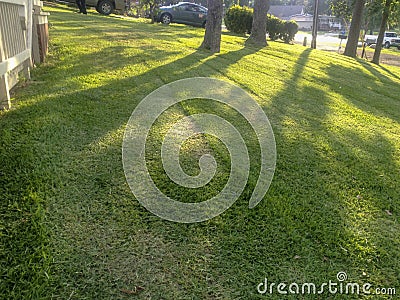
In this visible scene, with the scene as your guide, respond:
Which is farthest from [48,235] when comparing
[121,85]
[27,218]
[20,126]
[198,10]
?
[198,10]

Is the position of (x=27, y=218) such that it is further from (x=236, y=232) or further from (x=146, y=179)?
(x=236, y=232)

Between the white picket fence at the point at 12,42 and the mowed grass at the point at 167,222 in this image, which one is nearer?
the mowed grass at the point at 167,222

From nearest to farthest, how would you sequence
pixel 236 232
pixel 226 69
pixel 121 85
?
pixel 236 232 → pixel 121 85 → pixel 226 69

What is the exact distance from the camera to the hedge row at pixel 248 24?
684 inches

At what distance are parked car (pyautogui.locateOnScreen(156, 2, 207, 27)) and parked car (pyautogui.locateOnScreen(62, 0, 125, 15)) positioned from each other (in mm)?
2056

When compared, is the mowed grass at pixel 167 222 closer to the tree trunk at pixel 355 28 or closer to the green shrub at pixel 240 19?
the tree trunk at pixel 355 28

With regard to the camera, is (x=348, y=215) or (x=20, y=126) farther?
(x=20, y=126)

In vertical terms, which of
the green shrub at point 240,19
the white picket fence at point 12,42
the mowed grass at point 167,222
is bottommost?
the mowed grass at point 167,222

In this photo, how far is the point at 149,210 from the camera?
2.09m

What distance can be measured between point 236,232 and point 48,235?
3.44 feet

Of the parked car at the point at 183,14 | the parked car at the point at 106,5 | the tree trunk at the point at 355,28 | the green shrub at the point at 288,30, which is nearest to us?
the tree trunk at the point at 355,28

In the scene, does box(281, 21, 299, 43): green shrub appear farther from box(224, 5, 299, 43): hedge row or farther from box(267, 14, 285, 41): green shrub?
box(267, 14, 285, 41): green shrub

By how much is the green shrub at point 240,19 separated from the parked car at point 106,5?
556 centimetres

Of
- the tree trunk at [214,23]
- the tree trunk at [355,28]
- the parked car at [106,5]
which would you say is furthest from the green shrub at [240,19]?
the tree trunk at [214,23]
